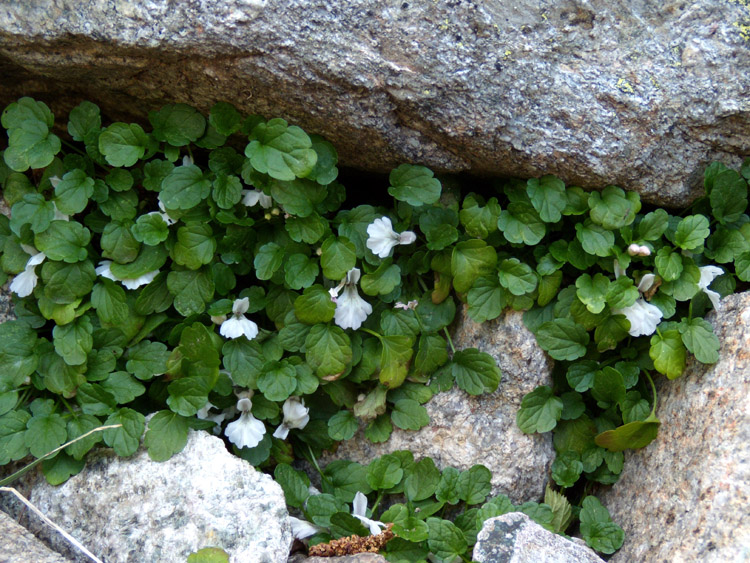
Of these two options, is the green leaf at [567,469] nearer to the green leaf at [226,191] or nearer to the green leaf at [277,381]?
the green leaf at [277,381]

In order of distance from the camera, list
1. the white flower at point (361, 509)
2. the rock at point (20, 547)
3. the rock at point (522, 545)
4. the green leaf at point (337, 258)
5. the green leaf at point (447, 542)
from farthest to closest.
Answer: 1. the green leaf at point (337, 258)
2. the white flower at point (361, 509)
3. the green leaf at point (447, 542)
4. the rock at point (522, 545)
5. the rock at point (20, 547)

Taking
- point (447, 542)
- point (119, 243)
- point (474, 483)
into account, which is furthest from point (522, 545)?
point (119, 243)

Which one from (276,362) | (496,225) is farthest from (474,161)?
(276,362)

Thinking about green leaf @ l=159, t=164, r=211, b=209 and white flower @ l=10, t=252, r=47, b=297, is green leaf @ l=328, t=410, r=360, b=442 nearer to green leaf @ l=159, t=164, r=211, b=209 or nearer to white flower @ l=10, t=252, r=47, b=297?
green leaf @ l=159, t=164, r=211, b=209

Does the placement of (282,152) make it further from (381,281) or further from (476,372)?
(476,372)

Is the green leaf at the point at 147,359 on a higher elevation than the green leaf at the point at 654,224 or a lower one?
lower

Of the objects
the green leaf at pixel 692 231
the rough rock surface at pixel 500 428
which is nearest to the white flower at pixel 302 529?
the rough rock surface at pixel 500 428
